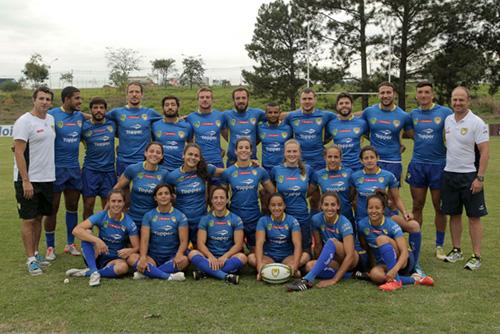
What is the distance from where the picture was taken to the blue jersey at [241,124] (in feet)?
18.0

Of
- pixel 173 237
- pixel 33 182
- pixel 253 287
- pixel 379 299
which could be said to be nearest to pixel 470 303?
pixel 379 299

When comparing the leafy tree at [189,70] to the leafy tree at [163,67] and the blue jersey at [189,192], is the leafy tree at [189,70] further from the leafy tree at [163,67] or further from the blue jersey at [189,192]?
the blue jersey at [189,192]

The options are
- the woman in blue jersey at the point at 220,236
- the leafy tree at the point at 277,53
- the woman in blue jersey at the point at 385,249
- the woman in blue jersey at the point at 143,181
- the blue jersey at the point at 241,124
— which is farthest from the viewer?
the leafy tree at the point at 277,53

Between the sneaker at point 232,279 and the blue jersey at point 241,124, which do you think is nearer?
the sneaker at point 232,279

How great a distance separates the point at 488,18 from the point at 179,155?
26195 millimetres

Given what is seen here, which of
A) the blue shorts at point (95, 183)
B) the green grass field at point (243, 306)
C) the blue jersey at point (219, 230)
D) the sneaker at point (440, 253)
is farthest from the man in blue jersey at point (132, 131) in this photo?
the sneaker at point (440, 253)

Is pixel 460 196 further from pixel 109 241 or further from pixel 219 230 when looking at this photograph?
pixel 109 241

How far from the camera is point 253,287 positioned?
13.8 feet

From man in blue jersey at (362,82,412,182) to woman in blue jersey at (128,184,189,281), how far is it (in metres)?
2.39

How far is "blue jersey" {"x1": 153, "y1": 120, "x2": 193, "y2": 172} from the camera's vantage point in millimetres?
5328

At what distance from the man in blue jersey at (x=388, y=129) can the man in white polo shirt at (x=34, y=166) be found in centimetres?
360

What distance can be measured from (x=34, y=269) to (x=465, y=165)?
15.1 ft

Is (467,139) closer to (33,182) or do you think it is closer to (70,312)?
(70,312)

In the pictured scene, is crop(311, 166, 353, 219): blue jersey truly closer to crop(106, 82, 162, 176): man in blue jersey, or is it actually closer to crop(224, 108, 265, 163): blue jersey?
crop(224, 108, 265, 163): blue jersey
